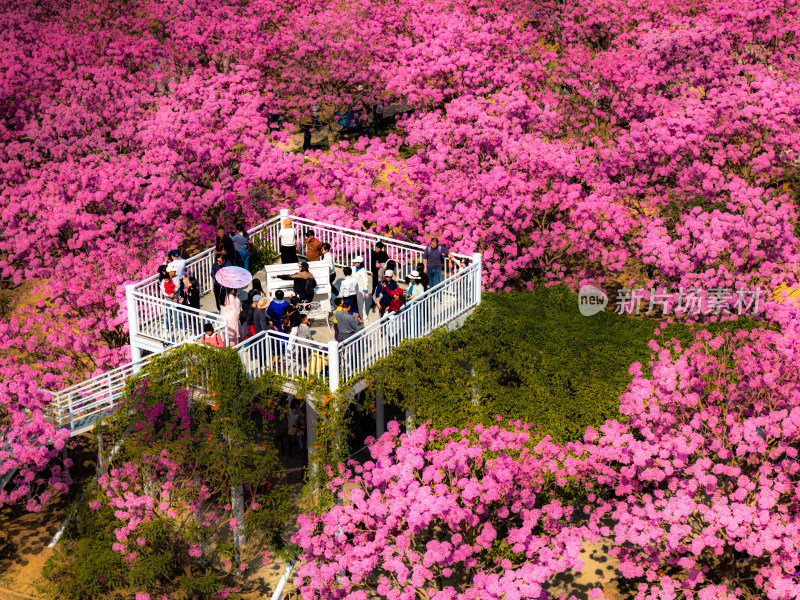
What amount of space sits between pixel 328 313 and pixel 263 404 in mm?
2938

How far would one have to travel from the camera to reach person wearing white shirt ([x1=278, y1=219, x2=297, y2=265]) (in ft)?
86.4

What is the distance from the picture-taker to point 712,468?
63.9ft

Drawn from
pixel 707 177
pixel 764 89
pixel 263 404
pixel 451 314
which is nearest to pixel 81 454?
pixel 263 404

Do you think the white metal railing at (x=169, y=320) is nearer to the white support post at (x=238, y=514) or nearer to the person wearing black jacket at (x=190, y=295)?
the person wearing black jacket at (x=190, y=295)

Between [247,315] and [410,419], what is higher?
[247,315]

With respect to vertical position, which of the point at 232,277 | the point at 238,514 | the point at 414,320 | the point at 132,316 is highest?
the point at 232,277

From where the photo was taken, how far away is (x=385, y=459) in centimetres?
1978

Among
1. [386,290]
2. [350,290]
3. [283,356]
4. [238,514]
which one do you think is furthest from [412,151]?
[238,514]

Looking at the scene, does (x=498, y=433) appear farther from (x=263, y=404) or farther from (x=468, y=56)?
(x=468, y=56)

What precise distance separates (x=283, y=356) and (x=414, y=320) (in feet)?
10.0

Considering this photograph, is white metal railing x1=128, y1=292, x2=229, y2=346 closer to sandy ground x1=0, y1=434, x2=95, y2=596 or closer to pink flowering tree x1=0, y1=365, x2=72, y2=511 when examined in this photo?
pink flowering tree x1=0, y1=365, x2=72, y2=511

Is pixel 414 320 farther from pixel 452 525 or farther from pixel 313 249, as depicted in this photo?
pixel 452 525

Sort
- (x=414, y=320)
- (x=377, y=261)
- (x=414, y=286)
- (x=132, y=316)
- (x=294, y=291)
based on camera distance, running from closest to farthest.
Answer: (x=414, y=320) < (x=294, y=291) < (x=132, y=316) < (x=414, y=286) < (x=377, y=261)

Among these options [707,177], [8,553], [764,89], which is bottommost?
[8,553]
